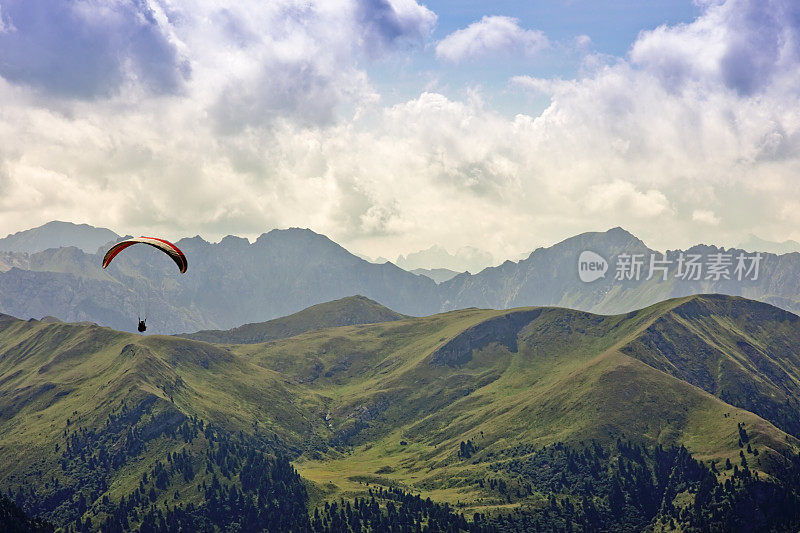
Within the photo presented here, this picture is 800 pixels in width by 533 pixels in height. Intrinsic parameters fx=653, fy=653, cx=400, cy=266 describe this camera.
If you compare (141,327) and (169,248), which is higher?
(169,248)

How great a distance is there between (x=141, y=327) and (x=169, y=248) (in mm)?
22872

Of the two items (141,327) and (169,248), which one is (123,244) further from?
(141,327)

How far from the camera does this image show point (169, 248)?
569 feet

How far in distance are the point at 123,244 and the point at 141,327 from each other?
2642 cm

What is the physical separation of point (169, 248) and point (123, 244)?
13.2 m

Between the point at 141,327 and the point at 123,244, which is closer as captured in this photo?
the point at 141,327

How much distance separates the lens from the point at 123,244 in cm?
17538

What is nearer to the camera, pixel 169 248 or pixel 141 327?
pixel 141 327

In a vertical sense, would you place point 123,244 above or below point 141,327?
above

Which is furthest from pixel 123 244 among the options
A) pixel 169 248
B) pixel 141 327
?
pixel 141 327
